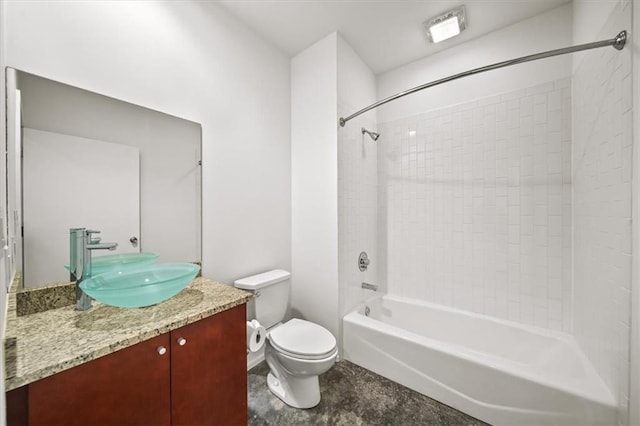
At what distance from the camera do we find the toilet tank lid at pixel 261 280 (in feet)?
5.59

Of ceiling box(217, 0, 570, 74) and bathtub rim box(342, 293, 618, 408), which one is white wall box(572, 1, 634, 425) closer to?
bathtub rim box(342, 293, 618, 408)

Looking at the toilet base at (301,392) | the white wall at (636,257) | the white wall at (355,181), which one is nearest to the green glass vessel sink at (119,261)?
the toilet base at (301,392)

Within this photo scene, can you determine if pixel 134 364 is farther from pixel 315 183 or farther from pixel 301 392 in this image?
pixel 315 183

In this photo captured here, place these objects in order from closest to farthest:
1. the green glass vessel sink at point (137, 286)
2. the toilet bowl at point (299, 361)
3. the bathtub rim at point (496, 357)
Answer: the green glass vessel sink at point (137, 286) → the bathtub rim at point (496, 357) → the toilet bowl at point (299, 361)

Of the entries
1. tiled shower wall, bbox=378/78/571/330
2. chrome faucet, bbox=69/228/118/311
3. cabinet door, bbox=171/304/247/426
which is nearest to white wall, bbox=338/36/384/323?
tiled shower wall, bbox=378/78/571/330

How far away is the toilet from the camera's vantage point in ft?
4.75

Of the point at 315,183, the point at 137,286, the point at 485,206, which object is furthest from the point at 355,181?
the point at 137,286

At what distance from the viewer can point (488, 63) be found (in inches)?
79.4

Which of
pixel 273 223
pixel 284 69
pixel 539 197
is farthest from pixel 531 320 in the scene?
pixel 284 69

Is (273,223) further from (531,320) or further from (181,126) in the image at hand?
(531,320)

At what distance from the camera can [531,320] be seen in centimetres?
185

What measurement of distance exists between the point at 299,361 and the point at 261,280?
1.93 ft

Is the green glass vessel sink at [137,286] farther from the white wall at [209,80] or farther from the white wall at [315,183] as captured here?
the white wall at [315,183]

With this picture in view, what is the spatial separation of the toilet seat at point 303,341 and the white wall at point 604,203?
136cm
